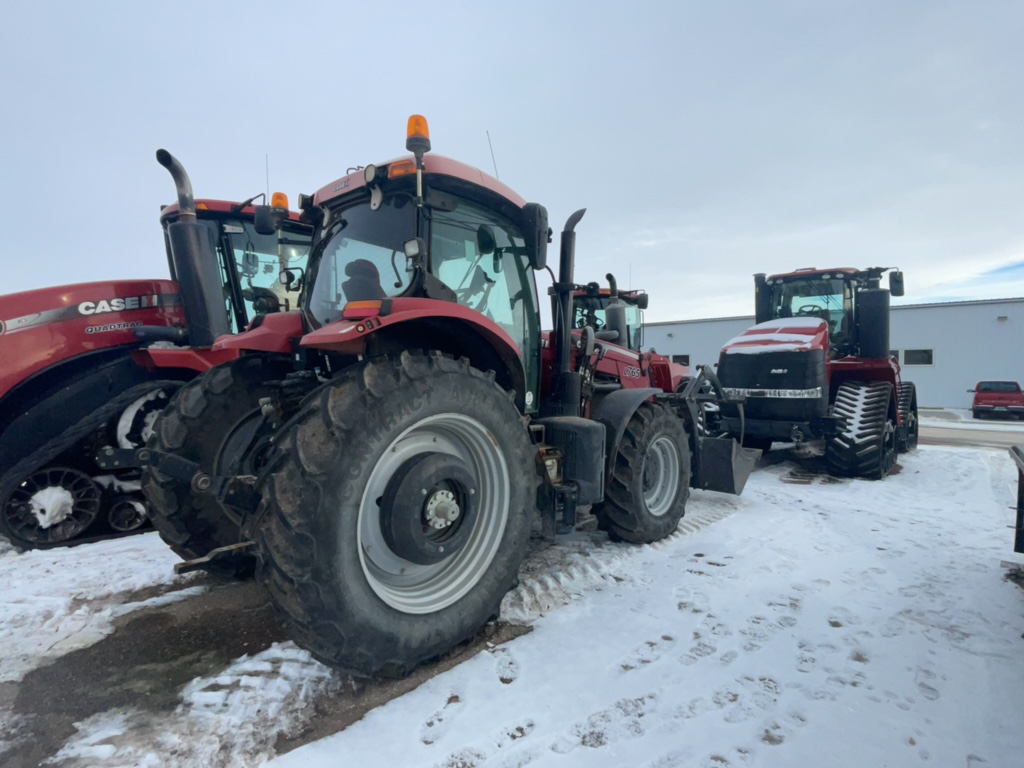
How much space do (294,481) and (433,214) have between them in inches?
62.0

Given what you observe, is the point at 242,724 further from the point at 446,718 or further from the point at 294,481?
the point at 294,481

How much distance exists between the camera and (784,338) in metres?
7.19

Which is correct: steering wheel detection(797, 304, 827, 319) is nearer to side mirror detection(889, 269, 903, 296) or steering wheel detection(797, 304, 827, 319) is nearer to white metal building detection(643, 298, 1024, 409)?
side mirror detection(889, 269, 903, 296)

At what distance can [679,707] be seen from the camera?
7.25ft

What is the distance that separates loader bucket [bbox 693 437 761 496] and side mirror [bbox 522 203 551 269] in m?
2.66

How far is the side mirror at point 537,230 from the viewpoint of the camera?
3.19 metres

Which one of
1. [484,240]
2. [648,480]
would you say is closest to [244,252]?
[484,240]

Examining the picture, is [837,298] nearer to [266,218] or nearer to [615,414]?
[615,414]

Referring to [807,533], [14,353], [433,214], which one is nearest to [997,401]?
[807,533]

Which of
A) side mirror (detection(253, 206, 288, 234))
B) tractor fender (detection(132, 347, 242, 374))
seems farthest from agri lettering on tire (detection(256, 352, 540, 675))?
tractor fender (detection(132, 347, 242, 374))

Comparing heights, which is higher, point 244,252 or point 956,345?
point 244,252

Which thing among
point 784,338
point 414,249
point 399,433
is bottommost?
point 399,433

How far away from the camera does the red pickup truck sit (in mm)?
17062

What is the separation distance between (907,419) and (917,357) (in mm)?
18047
